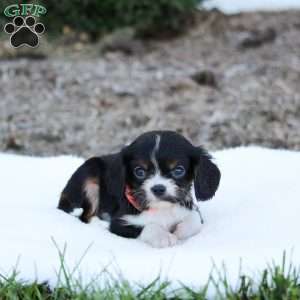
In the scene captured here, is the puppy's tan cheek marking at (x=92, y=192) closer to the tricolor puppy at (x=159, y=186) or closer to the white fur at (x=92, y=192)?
the white fur at (x=92, y=192)

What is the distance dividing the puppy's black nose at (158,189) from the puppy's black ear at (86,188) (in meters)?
0.84

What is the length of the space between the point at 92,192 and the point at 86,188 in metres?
0.06

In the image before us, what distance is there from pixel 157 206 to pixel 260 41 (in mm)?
6684

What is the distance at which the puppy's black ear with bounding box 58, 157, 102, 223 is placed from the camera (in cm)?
514

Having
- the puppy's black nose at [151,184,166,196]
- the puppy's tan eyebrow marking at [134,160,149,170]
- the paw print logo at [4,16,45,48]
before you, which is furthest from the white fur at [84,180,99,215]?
the paw print logo at [4,16,45,48]

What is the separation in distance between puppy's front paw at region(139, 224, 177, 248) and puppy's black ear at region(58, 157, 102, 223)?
623mm

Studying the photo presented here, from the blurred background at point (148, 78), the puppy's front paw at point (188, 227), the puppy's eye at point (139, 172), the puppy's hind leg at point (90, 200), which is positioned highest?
the blurred background at point (148, 78)

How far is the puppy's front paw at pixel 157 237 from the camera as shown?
453cm

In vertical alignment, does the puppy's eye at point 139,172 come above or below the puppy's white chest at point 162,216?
above

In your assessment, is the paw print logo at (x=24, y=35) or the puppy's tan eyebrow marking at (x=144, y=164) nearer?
the puppy's tan eyebrow marking at (x=144, y=164)

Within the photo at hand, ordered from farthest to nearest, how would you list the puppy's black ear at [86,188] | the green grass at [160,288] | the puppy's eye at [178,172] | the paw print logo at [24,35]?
1. the paw print logo at [24,35]
2. the puppy's black ear at [86,188]
3. the puppy's eye at [178,172]
4. the green grass at [160,288]

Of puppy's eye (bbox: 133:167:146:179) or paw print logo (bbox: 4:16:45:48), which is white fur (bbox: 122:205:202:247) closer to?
puppy's eye (bbox: 133:167:146:179)

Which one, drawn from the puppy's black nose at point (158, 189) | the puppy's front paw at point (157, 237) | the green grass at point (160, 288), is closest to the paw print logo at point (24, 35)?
the puppy's front paw at point (157, 237)

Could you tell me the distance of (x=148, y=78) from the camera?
389 inches
